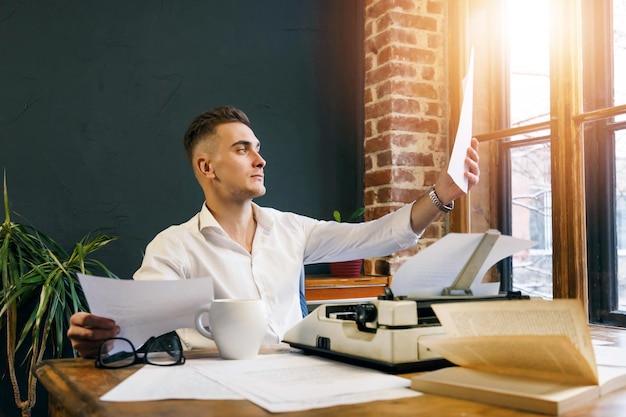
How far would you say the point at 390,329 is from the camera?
102cm

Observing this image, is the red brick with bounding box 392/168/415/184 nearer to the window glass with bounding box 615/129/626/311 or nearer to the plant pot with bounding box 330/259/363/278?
the plant pot with bounding box 330/259/363/278

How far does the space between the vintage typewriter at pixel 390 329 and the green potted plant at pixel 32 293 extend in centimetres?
135

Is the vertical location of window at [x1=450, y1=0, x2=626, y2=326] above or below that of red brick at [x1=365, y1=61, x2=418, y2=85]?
below

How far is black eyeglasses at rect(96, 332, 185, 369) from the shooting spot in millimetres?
1124

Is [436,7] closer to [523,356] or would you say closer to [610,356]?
[610,356]

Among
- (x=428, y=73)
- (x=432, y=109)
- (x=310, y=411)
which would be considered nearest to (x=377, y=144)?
(x=432, y=109)

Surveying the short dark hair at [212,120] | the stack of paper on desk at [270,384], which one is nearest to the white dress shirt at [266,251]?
the short dark hair at [212,120]

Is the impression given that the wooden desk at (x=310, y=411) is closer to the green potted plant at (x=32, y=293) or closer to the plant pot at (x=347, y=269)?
the green potted plant at (x=32, y=293)

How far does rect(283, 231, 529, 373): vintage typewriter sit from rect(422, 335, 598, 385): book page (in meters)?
0.07

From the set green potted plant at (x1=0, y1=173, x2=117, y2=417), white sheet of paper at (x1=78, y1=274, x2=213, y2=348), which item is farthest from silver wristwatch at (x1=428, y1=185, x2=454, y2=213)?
green potted plant at (x1=0, y1=173, x2=117, y2=417)

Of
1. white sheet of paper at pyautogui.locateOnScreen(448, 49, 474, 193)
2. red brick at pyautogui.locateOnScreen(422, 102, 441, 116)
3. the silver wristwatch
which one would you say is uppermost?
red brick at pyautogui.locateOnScreen(422, 102, 441, 116)

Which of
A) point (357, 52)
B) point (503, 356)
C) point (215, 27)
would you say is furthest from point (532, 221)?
point (503, 356)

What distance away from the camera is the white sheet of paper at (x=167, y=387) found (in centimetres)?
87

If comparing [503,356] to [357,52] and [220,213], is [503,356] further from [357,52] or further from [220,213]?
[357,52]
